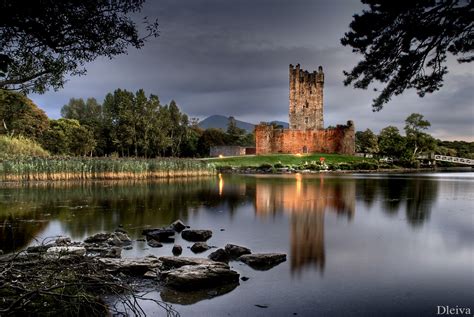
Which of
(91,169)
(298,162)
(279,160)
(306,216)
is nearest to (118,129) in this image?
(279,160)

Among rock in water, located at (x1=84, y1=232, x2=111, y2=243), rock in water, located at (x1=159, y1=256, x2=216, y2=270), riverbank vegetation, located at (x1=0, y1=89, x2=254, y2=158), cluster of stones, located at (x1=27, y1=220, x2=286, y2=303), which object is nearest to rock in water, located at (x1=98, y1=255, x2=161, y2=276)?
cluster of stones, located at (x1=27, y1=220, x2=286, y2=303)

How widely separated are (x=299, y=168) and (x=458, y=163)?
49.3 metres

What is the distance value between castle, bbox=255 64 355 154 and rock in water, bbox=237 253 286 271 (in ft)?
226

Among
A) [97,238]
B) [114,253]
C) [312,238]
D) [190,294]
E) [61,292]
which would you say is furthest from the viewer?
[312,238]

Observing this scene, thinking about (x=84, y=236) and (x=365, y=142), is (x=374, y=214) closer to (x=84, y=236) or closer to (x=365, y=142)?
(x=84, y=236)

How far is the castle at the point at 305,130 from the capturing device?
251 ft

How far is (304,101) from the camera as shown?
8219 cm

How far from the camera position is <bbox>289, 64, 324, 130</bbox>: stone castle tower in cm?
8188

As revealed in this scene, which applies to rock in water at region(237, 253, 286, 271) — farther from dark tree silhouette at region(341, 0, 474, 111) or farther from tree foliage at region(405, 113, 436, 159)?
tree foliage at region(405, 113, 436, 159)

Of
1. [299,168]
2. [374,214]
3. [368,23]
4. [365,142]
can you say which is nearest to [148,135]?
[299,168]

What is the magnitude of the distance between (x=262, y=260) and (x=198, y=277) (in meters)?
1.99

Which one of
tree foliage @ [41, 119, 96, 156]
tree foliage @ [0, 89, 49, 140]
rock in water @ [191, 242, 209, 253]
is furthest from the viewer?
tree foliage @ [41, 119, 96, 156]

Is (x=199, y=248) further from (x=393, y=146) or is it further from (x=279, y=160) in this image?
(x=393, y=146)

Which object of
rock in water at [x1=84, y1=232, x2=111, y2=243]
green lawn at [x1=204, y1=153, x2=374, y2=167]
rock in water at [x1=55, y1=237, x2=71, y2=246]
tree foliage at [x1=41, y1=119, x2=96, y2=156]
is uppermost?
tree foliage at [x1=41, y1=119, x2=96, y2=156]
